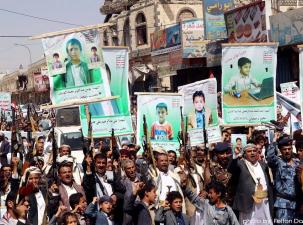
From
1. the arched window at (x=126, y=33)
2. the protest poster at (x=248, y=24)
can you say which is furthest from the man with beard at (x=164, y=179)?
the arched window at (x=126, y=33)

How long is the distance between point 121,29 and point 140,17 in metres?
2.47

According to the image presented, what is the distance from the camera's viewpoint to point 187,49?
96.4 feet

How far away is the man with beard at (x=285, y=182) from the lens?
24.8ft

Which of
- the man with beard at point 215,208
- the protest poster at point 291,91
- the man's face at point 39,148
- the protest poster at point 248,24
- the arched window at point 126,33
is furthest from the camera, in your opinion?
the arched window at point 126,33

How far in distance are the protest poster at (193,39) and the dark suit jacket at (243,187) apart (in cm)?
2104

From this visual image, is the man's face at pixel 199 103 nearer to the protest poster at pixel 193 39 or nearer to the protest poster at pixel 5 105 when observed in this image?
the protest poster at pixel 5 105

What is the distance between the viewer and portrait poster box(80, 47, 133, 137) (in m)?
10.0

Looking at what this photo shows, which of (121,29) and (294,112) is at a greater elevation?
(121,29)

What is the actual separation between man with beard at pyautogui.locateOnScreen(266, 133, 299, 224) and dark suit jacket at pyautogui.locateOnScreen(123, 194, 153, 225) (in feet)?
5.48

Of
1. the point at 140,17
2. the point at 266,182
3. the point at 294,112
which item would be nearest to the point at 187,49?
the point at 140,17

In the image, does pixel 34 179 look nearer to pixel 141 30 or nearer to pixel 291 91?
pixel 291 91

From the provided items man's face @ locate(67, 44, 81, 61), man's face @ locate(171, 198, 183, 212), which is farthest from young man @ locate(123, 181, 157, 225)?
man's face @ locate(67, 44, 81, 61)

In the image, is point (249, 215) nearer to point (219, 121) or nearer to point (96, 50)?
point (96, 50)

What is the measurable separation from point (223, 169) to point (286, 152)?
2.59ft
